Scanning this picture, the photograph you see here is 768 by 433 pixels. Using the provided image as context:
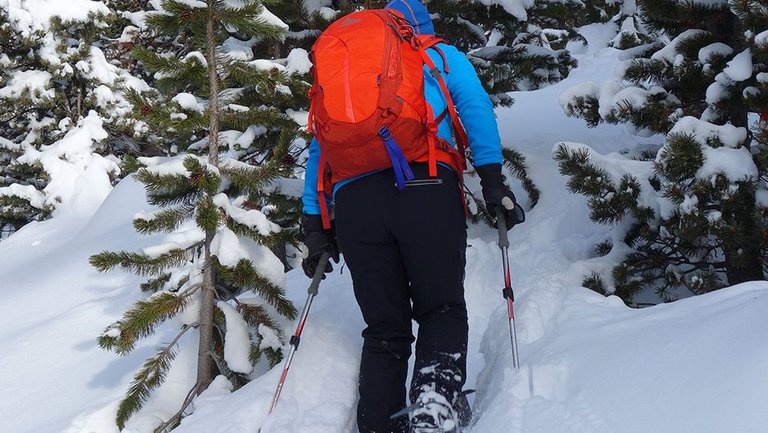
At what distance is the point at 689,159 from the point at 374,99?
2.37 metres

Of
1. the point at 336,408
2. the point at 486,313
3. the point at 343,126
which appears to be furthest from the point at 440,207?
the point at 486,313

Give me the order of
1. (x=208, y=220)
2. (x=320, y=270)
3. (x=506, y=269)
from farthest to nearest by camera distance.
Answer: (x=208, y=220) < (x=320, y=270) < (x=506, y=269)

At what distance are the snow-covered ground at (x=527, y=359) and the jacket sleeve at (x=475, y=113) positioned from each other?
1126mm

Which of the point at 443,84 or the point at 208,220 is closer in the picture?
the point at 443,84

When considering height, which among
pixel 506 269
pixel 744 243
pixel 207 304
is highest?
pixel 506 269

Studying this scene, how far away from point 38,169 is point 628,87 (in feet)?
49.7

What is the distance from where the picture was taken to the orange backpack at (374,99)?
9.94ft

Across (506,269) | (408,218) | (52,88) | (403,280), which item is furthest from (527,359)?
(52,88)

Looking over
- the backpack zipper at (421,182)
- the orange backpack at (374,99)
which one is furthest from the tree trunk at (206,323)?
the backpack zipper at (421,182)

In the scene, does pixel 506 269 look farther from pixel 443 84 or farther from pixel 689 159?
pixel 689 159

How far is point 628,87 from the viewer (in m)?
4.81

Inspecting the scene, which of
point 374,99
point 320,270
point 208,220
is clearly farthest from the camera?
point 208,220

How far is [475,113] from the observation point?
3322mm

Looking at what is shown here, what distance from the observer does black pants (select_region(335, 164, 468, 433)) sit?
313cm
